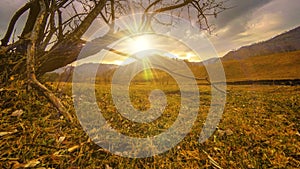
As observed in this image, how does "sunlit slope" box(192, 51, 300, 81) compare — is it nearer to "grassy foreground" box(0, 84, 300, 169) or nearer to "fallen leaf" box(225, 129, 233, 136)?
"fallen leaf" box(225, 129, 233, 136)

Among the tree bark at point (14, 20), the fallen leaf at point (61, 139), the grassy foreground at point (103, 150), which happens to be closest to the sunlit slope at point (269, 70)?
the grassy foreground at point (103, 150)

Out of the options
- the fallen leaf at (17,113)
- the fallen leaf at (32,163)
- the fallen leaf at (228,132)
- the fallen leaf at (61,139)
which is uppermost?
the fallen leaf at (17,113)

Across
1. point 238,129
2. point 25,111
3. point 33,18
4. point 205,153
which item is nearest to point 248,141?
point 238,129

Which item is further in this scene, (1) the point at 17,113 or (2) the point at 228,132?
(2) the point at 228,132

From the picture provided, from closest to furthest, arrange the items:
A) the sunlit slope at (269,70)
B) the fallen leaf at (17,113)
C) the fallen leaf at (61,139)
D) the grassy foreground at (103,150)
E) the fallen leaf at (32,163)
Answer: the fallen leaf at (32,163) < the grassy foreground at (103,150) < the fallen leaf at (61,139) < the fallen leaf at (17,113) < the sunlit slope at (269,70)

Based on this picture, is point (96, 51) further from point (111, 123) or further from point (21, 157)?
point (21, 157)

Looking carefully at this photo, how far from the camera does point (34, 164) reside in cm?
214

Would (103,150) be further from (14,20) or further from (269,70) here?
(269,70)

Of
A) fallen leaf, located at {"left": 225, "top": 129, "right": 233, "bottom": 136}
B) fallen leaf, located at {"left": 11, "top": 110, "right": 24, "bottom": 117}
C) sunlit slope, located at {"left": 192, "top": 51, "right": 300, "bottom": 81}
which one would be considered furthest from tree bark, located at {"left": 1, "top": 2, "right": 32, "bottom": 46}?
sunlit slope, located at {"left": 192, "top": 51, "right": 300, "bottom": 81}

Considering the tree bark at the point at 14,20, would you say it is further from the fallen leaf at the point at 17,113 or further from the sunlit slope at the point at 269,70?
the sunlit slope at the point at 269,70

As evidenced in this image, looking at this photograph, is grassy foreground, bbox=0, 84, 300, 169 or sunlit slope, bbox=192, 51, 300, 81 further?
sunlit slope, bbox=192, 51, 300, 81

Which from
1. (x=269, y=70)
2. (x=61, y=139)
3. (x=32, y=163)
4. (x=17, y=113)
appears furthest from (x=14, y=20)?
(x=269, y=70)

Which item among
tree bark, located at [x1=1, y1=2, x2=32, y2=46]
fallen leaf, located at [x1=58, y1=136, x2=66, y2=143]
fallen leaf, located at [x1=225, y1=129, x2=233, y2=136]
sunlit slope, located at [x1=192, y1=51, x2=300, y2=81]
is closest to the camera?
fallen leaf, located at [x1=58, y1=136, x2=66, y2=143]

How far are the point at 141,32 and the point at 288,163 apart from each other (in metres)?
5.45
